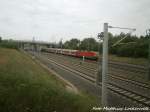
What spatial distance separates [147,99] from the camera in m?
13.4

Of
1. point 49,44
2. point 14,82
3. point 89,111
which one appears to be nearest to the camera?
point 89,111

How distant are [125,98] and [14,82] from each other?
759 cm

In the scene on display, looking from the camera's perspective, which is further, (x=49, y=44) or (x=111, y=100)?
(x=49, y=44)

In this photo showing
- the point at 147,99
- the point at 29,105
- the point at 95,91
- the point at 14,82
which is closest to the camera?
the point at 29,105

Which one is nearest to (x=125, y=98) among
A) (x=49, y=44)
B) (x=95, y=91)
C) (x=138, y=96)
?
(x=138, y=96)

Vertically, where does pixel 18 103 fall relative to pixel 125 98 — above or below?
above

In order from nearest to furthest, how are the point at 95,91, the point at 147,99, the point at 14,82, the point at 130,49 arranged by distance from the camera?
the point at 14,82 → the point at 147,99 → the point at 95,91 → the point at 130,49

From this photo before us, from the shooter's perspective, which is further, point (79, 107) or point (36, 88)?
point (36, 88)

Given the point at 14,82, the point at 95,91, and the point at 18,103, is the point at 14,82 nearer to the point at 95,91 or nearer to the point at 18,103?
the point at 18,103

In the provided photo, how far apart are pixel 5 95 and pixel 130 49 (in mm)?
47642

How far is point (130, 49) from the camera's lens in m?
52.8

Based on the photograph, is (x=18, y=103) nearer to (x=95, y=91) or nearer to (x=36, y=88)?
(x=36, y=88)

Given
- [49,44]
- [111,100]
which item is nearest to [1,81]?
[111,100]

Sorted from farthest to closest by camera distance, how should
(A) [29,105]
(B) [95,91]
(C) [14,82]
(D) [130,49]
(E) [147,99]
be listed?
(D) [130,49] < (B) [95,91] < (E) [147,99] < (C) [14,82] < (A) [29,105]
